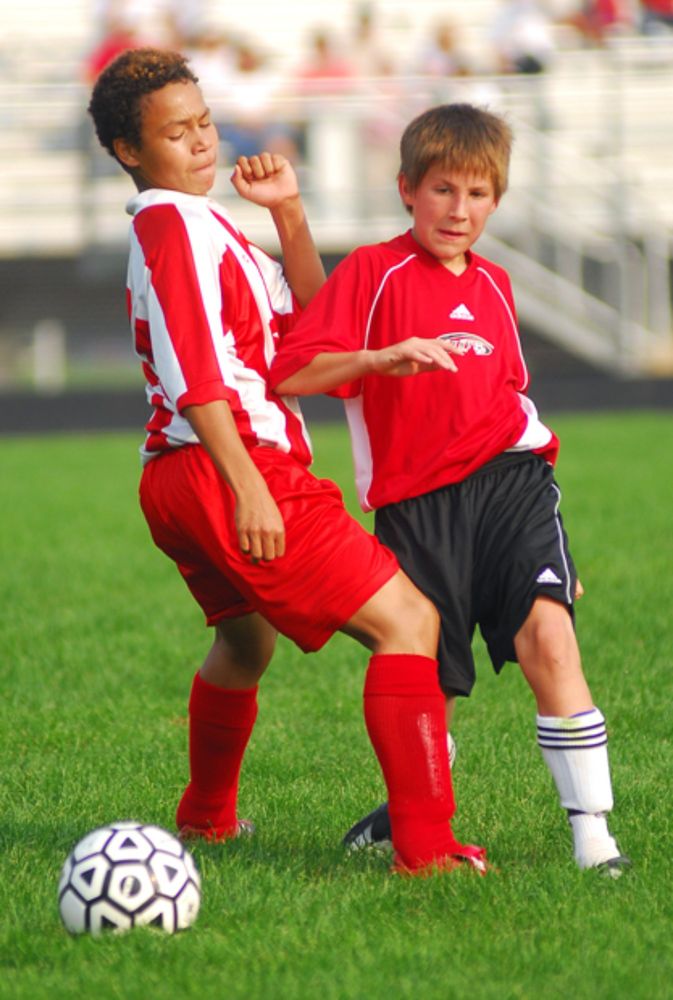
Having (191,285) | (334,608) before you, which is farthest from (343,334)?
(334,608)

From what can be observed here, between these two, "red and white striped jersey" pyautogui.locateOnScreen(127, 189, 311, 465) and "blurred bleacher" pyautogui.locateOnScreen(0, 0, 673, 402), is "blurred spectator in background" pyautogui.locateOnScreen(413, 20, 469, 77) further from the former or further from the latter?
"red and white striped jersey" pyautogui.locateOnScreen(127, 189, 311, 465)

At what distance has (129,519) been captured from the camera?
10.8 m

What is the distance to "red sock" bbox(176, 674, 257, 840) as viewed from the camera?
4105 mm

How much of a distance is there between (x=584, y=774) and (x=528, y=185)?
15.0m

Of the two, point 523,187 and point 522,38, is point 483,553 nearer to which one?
point 523,187

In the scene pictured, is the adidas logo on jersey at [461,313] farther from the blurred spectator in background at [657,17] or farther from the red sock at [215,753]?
the blurred spectator in background at [657,17]

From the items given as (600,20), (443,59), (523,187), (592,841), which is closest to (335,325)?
(592,841)

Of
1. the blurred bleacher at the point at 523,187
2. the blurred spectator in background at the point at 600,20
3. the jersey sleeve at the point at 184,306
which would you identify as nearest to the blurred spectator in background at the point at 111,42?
the blurred bleacher at the point at 523,187

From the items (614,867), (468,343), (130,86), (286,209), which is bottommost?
(614,867)

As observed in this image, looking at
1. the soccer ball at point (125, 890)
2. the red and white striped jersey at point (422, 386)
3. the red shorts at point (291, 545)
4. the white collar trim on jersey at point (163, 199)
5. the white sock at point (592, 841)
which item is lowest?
the white sock at point (592, 841)

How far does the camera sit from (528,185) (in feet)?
59.0

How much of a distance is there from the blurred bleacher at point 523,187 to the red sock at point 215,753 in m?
13.6

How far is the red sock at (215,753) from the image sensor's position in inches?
162

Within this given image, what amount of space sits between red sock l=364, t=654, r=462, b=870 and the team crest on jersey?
707mm
